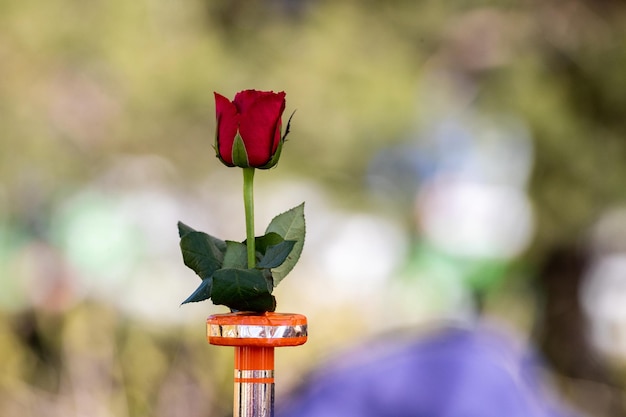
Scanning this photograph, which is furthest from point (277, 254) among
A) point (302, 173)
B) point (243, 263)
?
point (302, 173)

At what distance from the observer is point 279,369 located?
2240 mm

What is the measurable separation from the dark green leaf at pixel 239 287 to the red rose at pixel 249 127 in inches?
2.9

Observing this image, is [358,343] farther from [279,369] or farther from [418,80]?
[418,80]

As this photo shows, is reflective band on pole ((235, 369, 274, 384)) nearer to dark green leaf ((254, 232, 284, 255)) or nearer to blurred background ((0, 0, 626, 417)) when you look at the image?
dark green leaf ((254, 232, 284, 255))

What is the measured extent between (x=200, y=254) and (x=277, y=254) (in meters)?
0.06

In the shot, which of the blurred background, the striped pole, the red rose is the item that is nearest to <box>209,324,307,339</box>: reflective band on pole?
the striped pole

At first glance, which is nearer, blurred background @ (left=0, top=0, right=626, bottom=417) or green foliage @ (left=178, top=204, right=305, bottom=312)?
green foliage @ (left=178, top=204, right=305, bottom=312)

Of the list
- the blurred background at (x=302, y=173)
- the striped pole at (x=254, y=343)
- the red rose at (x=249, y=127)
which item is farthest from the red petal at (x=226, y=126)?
the blurred background at (x=302, y=173)

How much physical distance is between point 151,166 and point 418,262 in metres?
0.82

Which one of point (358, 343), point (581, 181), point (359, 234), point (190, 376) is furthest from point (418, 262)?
point (190, 376)

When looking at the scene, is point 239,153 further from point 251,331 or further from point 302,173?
point 302,173

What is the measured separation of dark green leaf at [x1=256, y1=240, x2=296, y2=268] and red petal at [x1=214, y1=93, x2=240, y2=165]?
69mm

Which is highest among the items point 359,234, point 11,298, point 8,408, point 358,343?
point 359,234

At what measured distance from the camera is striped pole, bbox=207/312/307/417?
0.57 metres
